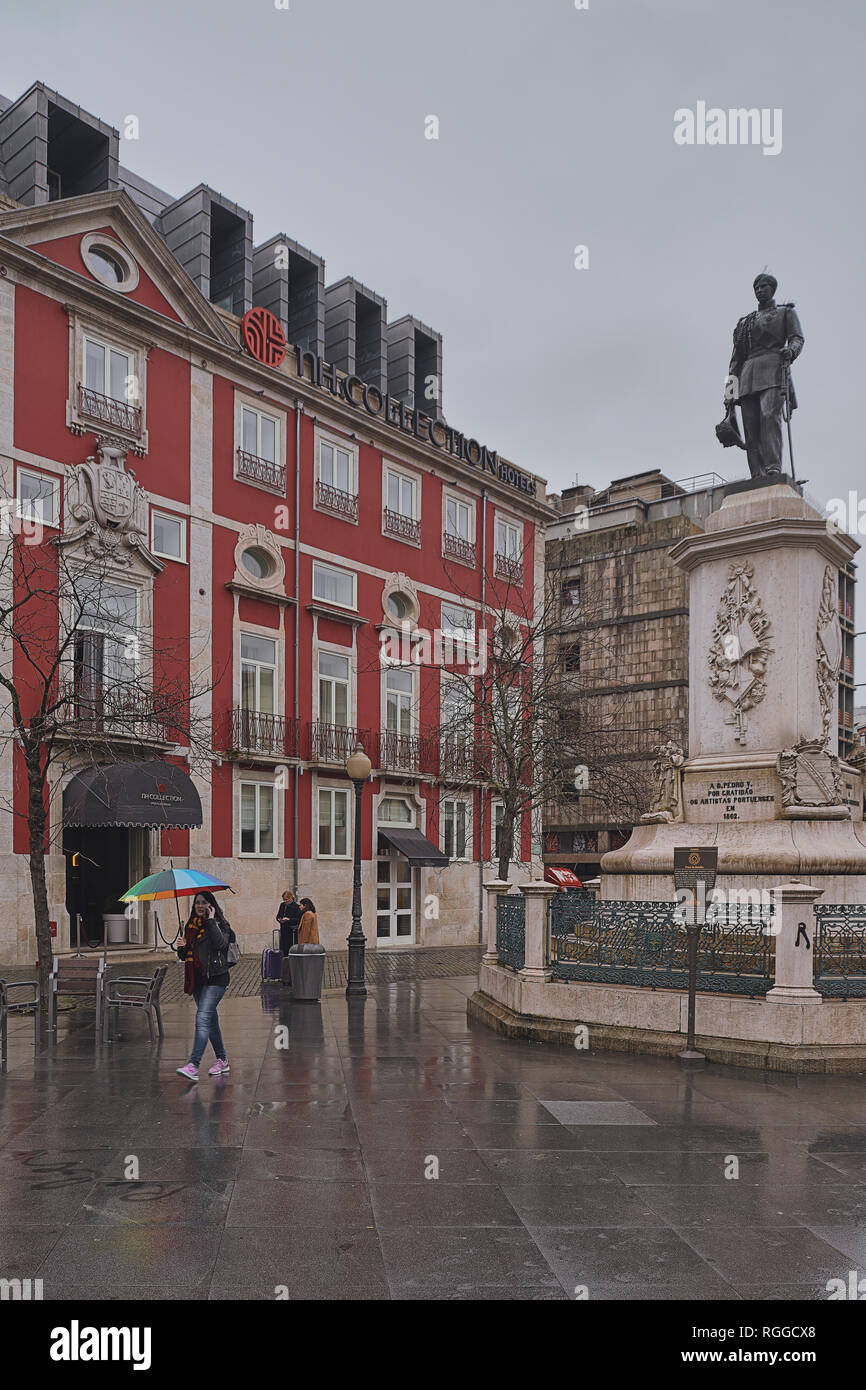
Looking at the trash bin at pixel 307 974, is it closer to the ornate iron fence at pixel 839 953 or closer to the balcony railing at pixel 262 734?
the ornate iron fence at pixel 839 953

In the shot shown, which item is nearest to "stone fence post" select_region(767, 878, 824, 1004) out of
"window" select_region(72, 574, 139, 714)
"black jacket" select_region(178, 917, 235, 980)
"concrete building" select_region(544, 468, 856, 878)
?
"black jacket" select_region(178, 917, 235, 980)

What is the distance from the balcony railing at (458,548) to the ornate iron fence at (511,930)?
22411mm

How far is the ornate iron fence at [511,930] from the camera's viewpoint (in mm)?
14219

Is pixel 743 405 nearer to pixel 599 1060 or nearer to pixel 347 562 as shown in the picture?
pixel 599 1060

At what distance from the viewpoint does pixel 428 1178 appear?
7328 millimetres

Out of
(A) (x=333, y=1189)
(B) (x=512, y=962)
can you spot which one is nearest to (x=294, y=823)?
(B) (x=512, y=962)

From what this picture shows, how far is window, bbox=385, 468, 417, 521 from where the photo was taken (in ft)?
115

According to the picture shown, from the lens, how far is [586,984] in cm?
1302

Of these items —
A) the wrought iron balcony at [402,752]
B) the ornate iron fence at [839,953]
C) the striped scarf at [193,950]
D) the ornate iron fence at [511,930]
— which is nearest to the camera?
the striped scarf at [193,950]

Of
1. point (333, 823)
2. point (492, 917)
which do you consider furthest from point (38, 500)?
point (492, 917)

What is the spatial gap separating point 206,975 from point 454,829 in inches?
1010

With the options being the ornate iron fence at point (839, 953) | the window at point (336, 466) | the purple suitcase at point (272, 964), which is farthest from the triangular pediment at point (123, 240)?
the ornate iron fence at point (839, 953)
